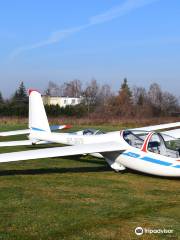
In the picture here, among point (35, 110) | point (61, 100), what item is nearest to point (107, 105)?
point (61, 100)

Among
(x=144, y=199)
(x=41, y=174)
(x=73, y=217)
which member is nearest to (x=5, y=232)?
(x=73, y=217)

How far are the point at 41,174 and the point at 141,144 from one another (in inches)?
117

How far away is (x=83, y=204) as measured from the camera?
8680 mm

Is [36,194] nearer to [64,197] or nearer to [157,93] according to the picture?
[64,197]

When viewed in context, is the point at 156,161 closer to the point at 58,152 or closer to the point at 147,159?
the point at 147,159

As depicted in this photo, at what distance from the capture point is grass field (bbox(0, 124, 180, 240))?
6828 mm

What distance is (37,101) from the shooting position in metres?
17.8

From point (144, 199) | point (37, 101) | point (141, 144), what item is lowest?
point (144, 199)

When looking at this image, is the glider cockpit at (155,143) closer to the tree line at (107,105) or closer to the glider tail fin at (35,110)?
the glider tail fin at (35,110)

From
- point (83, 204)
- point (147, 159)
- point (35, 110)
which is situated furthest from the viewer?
point (35, 110)

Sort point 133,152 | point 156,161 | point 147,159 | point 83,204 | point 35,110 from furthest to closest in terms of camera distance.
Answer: point 35,110, point 133,152, point 147,159, point 156,161, point 83,204

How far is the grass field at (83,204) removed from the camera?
683 centimetres

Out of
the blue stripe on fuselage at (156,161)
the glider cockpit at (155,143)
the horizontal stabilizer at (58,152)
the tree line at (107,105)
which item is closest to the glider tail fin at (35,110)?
the horizontal stabilizer at (58,152)

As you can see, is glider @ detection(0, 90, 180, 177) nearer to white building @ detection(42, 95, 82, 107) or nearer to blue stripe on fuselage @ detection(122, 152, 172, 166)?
blue stripe on fuselage @ detection(122, 152, 172, 166)
